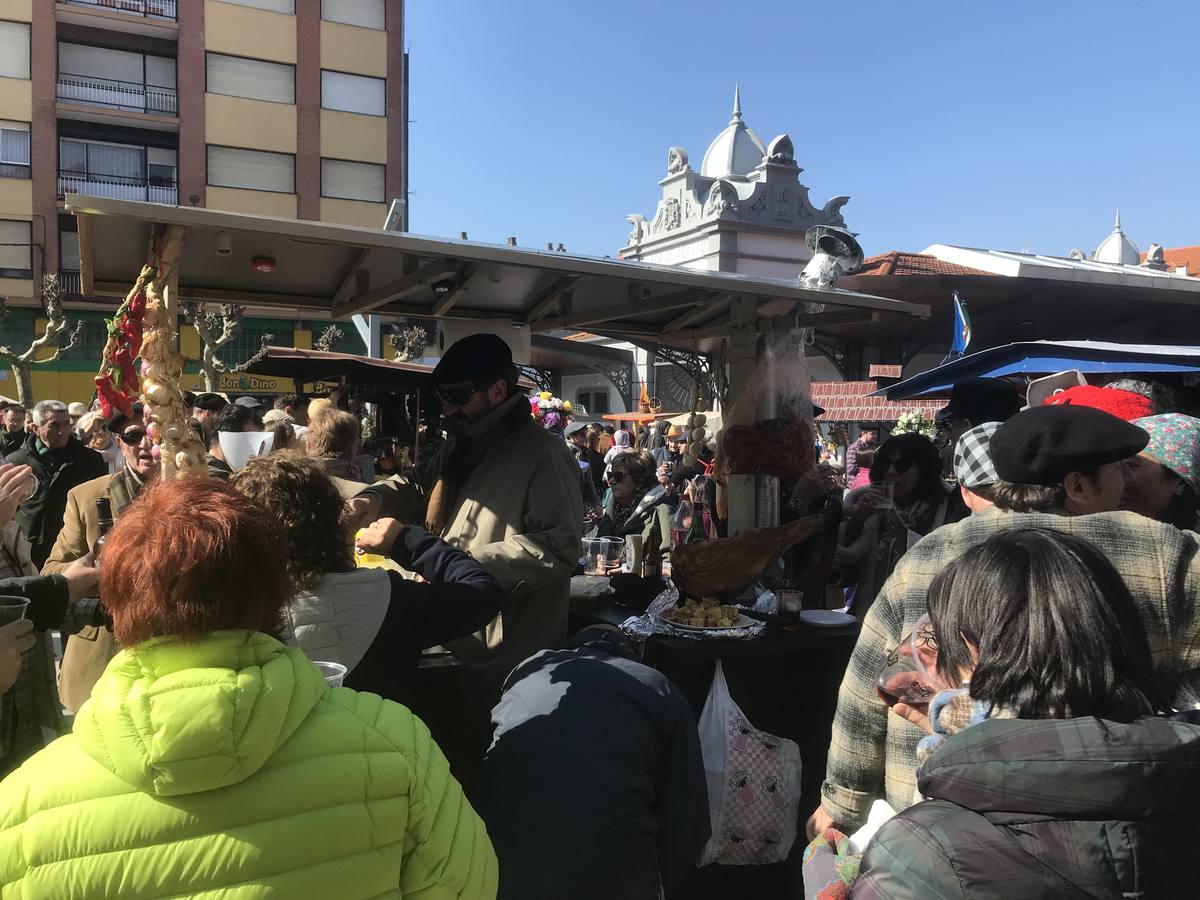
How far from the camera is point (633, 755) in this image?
1.92 m

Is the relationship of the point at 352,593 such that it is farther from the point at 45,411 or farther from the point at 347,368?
the point at 347,368

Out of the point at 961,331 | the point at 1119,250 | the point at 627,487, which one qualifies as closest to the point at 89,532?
the point at 627,487

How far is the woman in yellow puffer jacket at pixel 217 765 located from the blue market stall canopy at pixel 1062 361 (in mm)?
4633

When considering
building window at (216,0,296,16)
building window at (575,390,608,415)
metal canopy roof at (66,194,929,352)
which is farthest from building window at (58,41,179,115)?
metal canopy roof at (66,194,929,352)

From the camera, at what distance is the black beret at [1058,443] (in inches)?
82.6

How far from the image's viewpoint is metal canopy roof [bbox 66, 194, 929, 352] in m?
2.99

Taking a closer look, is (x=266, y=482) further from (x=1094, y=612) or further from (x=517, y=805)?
(x=1094, y=612)

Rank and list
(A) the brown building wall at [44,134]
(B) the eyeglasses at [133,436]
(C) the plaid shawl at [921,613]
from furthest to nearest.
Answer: (A) the brown building wall at [44,134]
(B) the eyeglasses at [133,436]
(C) the plaid shawl at [921,613]

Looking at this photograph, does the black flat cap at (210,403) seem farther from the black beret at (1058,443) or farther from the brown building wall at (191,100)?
the brown building wall at (191,100)

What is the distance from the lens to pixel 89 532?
3.81 metres

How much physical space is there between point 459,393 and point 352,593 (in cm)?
116

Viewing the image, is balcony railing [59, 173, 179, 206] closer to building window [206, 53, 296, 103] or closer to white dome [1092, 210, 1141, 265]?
building window [206, 53, 296, 103]

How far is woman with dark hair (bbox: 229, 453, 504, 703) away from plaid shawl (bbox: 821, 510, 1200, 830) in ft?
3.33

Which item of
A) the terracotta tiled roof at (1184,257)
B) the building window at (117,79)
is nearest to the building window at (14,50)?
the building window at (117,79)
